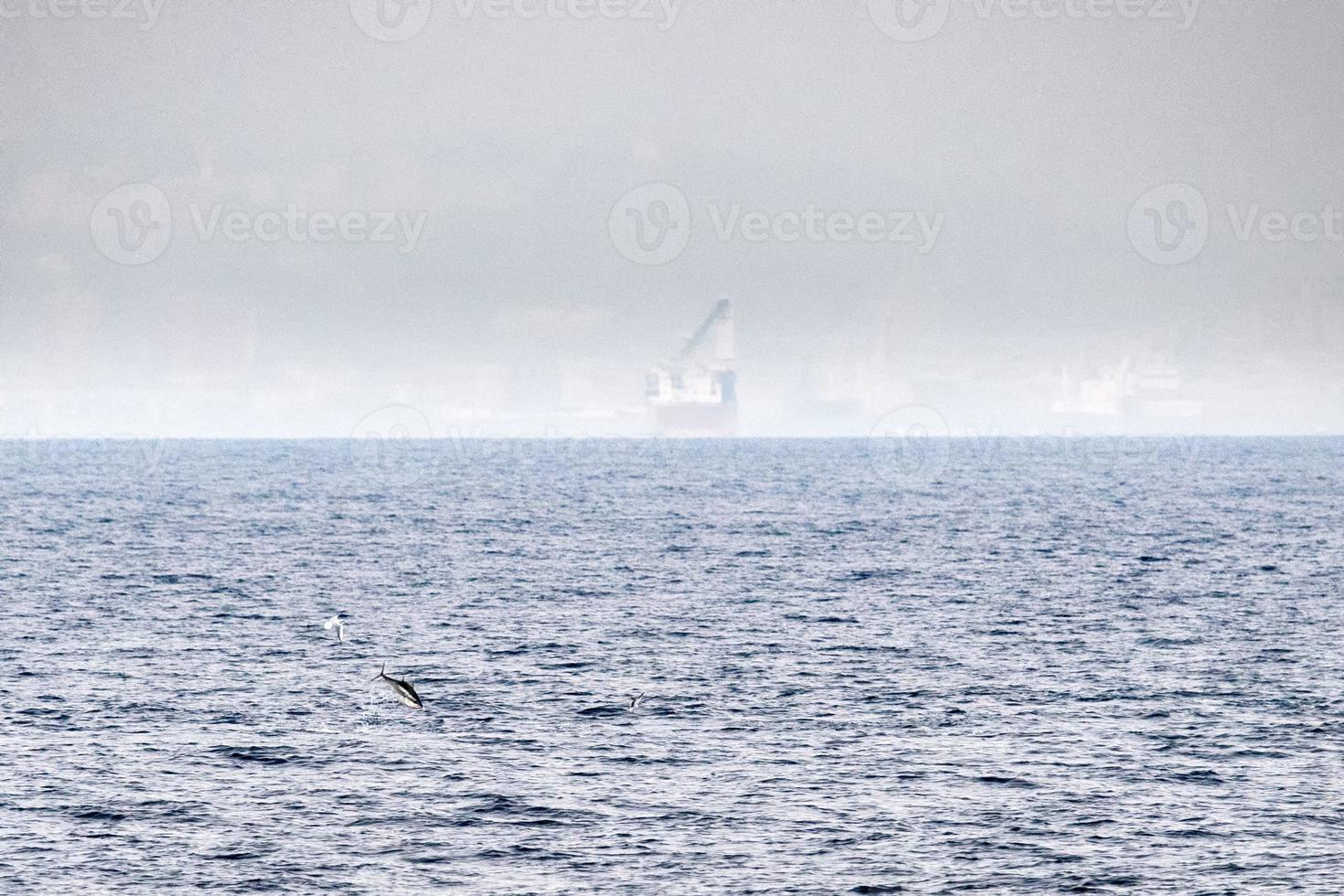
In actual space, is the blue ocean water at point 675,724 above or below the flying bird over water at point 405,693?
below

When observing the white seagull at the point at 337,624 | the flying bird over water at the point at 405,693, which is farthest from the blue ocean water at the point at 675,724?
the white seagull at the point at 337,624

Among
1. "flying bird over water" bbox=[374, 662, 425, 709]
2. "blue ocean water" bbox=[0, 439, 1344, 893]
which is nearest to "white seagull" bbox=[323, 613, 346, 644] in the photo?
"blue ocean water" bbox=[0, 439, 1344, 893]

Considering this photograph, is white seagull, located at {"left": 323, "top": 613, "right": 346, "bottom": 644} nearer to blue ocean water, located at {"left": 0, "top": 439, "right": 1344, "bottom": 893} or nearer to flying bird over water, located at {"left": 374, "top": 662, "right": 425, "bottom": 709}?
blue ocean water, located at {"left": 0, "top": 439, "right": 1344, "bottom": 893}

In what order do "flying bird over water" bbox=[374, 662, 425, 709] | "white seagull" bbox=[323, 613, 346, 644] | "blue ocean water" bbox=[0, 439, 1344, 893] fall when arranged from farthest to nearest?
"white seagull" bbox=[323, 613, 346, 644] < "flying bird over water" bbox=[374, 662, 425, 709] < "blue ocean water" bbox=[0, 439, 1344, 893]

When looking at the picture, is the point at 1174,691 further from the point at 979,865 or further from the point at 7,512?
the point at 7,512

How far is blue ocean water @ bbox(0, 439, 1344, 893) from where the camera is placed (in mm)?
32250

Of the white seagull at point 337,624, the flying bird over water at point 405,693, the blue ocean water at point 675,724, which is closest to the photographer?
the blue ocean water at point 675,724

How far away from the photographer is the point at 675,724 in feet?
145

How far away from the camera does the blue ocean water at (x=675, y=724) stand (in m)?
32.2

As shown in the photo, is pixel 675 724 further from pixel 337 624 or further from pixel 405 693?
pixel 337 624

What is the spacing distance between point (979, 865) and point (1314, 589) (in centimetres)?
5076

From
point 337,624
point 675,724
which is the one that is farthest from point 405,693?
point 337,624

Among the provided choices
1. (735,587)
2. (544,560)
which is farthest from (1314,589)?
(544,560)

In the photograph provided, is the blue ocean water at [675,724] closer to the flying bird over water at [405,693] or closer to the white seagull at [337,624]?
the flying bird over water at [405,693]
